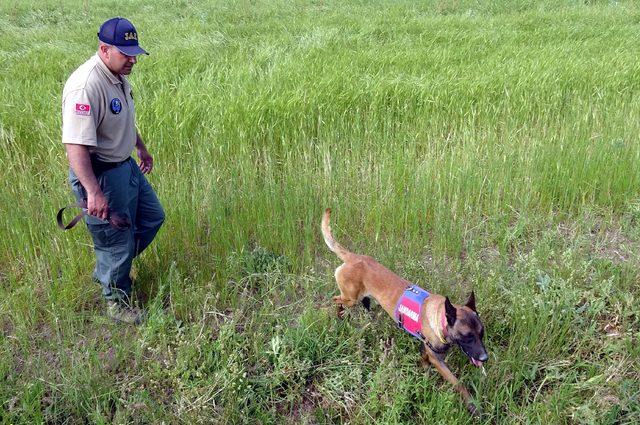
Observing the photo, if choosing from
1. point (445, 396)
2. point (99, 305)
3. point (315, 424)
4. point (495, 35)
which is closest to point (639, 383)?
point (445, 396)

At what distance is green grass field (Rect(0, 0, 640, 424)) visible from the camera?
2637 mm

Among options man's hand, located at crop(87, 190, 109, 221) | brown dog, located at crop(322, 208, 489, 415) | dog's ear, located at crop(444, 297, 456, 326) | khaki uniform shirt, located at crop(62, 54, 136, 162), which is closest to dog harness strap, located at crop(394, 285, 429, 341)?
brown dog, located at crop(322, 208, 489, 415)

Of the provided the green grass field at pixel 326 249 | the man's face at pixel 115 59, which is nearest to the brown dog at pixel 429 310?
the green grass field at pixel 326 249

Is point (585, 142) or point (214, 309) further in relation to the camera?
point (585, 142)

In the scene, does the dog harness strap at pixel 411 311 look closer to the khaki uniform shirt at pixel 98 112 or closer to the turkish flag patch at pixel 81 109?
the khaki uniform shirt at pixel 98 112

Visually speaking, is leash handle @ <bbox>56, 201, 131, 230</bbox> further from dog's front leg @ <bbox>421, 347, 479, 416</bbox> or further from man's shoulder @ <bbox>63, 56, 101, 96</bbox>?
dog's front leg @ <bbox>421, 347, 479, 416</bbox>

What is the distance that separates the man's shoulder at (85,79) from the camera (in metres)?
2.68

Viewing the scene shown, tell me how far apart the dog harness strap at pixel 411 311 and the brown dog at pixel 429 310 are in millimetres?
24

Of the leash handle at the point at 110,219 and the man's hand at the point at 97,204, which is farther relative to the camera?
the leash handle at the point at 110,219

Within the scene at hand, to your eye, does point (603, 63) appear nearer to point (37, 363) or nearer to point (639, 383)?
point (639, 383)

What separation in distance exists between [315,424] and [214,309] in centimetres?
91

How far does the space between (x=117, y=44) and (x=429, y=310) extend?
2.06 metres

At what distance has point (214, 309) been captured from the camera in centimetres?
311

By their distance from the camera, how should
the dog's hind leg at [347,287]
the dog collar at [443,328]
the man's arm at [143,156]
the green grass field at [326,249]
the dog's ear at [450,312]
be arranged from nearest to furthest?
1. the dog's ear at [450,312]
2. the dog collar at [443,328]
3. the green grass field at [326,249]
4. the dog's hind leg at [347,287]
5. the man's arm at [143,156]
